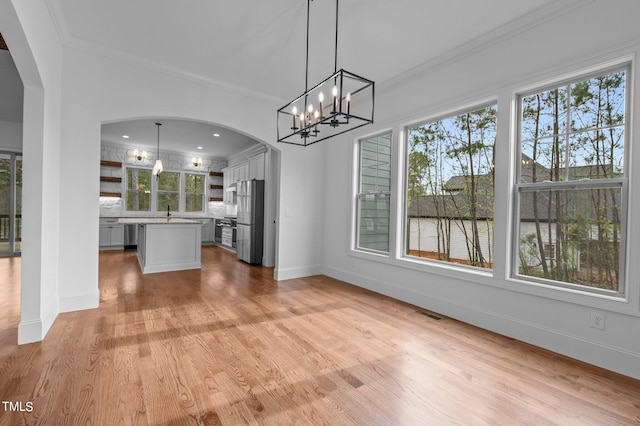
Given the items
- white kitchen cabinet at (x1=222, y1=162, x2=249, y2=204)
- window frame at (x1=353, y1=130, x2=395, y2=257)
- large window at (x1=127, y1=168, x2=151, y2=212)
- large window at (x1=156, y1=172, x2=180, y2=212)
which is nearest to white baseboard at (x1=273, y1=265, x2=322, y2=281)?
window frame at (x1=353, y1=130, x2=395, y2=257)

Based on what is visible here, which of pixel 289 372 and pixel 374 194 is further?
pixel 374 194

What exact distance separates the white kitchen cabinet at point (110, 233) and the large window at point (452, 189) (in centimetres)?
752

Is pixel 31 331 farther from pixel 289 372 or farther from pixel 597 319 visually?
pixel 597 319

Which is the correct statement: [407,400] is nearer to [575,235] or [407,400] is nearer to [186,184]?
[575,235]

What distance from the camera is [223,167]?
9.65m

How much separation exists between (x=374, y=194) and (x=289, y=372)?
9.61ft

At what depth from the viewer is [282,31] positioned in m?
2.99

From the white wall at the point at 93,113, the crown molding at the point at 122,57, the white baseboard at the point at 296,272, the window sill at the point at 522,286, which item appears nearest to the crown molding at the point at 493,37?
the crown molding at the point at 122,57

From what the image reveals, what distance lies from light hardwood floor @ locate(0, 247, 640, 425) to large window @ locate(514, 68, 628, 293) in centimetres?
79

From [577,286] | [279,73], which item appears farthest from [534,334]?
[279,73]

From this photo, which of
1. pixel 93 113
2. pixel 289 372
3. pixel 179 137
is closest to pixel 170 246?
pixel 93 113

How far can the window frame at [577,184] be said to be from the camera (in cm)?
228

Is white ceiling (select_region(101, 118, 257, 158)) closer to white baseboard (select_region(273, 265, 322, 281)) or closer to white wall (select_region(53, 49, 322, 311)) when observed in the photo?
white wall (select_region(53, 49, 322, 311))

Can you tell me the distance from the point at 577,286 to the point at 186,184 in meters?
9.18
